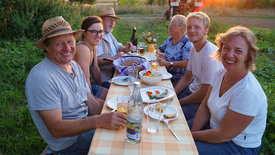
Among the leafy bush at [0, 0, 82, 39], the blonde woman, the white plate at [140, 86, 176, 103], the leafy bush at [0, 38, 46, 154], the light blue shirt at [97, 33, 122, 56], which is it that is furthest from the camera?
the leafy bush at [0, 0, 82, 39]

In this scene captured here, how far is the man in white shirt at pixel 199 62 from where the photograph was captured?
2.72 m

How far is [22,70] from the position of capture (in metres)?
5.01

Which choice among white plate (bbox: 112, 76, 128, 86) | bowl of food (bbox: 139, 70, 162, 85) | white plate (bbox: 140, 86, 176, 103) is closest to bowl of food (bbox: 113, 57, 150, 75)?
white plate (bbox: 112, 76, 128, 86)

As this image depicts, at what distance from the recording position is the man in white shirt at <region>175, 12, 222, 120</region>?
272 centimetres

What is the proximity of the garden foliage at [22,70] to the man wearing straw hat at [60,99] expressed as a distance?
4.39 feet

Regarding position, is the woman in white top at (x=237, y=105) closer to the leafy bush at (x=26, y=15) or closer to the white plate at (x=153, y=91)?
the white plate at (x=153, y=91)

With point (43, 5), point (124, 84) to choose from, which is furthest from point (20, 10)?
point (124, 84)

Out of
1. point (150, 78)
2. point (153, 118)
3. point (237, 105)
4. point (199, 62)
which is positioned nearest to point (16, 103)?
point (150, 78)

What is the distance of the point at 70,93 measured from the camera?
198 cm

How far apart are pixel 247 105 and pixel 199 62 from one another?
4.50 feet

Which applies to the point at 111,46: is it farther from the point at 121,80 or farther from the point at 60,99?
the point at 60,99

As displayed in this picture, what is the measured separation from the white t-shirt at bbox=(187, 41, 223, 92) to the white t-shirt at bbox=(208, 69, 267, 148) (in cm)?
67

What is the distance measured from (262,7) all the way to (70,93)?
41159mm

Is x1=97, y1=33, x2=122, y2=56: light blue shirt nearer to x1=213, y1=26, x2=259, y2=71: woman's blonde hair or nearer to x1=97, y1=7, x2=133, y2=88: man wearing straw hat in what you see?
x1=97, y1=7, x2=133, y2=88: man wearing straw hat
